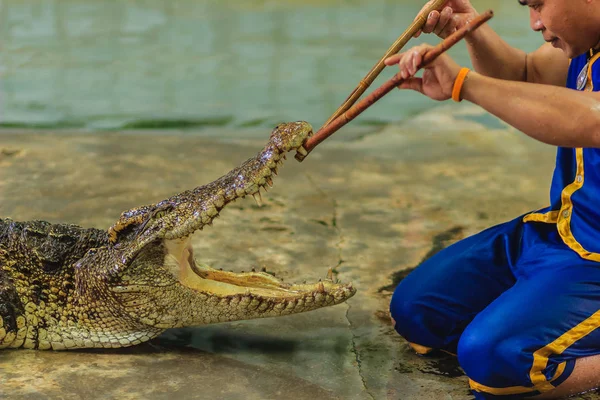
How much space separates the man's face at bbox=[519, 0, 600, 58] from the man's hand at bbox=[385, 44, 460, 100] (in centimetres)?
29

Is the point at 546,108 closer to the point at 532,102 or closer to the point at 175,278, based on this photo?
the point at 532,102

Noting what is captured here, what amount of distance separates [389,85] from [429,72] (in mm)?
200

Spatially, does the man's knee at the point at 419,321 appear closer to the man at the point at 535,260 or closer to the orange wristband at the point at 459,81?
the man at the point at 535,260

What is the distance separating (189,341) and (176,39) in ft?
19.9

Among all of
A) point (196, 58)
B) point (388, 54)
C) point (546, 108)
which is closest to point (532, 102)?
point (546, 108)

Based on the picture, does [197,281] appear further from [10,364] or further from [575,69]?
[575,69]

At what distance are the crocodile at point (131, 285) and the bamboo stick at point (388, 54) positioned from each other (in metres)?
0.28

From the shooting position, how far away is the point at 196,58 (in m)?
7.86

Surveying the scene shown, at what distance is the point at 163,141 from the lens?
17.2 ft

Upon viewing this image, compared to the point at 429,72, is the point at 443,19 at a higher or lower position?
higher

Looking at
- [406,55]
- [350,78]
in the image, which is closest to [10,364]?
[406,55]

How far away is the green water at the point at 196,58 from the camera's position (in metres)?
6.30

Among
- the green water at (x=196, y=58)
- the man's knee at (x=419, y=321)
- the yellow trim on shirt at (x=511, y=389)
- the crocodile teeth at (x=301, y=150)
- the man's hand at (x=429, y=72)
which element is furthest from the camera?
the green water at (x=196, y=58)

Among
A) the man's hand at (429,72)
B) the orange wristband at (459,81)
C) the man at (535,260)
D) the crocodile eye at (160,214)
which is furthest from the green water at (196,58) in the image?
the orange wristband at (459,81)
